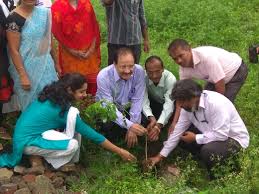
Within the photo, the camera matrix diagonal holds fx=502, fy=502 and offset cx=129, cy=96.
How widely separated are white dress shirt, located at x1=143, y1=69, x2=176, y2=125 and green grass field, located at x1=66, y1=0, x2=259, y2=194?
403mm

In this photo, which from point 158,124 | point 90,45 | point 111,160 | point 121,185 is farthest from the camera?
point 90,45

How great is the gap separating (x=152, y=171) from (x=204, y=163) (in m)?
0.53

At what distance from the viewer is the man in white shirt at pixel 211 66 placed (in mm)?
4988

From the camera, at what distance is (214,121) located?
461cm

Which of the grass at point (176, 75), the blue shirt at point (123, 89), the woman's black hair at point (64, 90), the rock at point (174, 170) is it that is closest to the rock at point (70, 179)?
the grass at point (176, 75)

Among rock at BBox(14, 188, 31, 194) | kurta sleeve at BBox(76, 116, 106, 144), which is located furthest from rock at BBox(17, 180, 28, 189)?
kurta sleeve at BBox(76, 116, 106, 144)

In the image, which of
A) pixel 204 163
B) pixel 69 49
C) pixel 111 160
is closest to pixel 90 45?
pixel 69 49

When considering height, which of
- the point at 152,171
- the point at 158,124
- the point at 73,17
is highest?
the point at 73,17

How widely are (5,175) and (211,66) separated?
2.29 meters

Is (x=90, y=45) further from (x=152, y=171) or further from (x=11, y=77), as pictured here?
(x=152, y=171)

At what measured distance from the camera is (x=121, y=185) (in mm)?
4531

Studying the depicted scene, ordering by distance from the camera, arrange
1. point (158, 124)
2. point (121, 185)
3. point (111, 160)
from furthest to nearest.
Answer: point (158, 124), point (111, 160), point (121, 185)

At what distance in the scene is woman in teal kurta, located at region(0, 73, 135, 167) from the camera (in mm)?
4652

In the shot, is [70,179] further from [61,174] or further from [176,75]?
[176,75]
